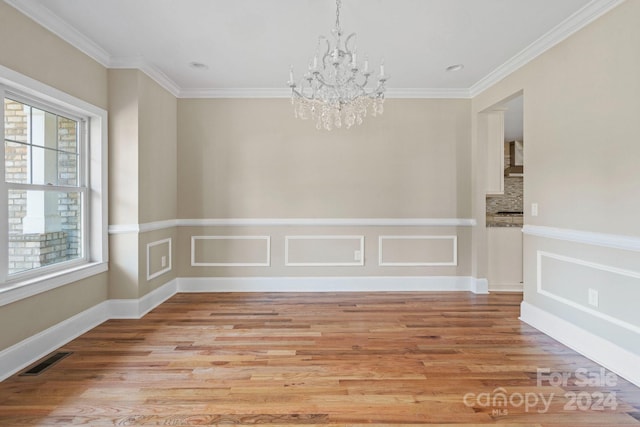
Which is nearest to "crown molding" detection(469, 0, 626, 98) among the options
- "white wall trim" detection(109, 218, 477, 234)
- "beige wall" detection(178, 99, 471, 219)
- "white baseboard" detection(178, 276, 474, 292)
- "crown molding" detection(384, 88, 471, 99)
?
"crown molding" detection(384, 88, 471, 99)

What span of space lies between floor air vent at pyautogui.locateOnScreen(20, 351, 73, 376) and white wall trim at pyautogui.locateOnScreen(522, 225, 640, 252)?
4.09 m

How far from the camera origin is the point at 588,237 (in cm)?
254

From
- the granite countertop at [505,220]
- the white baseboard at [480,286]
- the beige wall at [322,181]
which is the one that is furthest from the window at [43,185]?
the granite countertop at [505,220]

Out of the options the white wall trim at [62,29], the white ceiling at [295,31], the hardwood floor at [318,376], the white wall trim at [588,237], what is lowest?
the hardwood floor at [318,376]

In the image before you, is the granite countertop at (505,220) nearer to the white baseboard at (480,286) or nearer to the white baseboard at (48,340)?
the white baseboard at (480,286)

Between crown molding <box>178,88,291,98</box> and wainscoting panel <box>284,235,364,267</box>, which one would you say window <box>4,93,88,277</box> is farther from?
wainscoting panel <box>284,235,364,267</box>

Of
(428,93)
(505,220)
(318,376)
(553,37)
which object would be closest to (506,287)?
(505,220)

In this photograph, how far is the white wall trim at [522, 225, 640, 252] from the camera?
2.22 meters

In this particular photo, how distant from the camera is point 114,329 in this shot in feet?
10.2

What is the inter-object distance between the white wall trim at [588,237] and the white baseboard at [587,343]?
27.4 inches

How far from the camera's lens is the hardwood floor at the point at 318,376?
1.88 metres

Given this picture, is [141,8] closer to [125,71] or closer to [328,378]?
[125,71]

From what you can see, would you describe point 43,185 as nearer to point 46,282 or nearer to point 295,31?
point 46,282

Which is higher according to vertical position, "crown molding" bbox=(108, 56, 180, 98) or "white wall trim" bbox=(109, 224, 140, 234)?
"crown molding" bbox=(108, 56, 180, 98)
